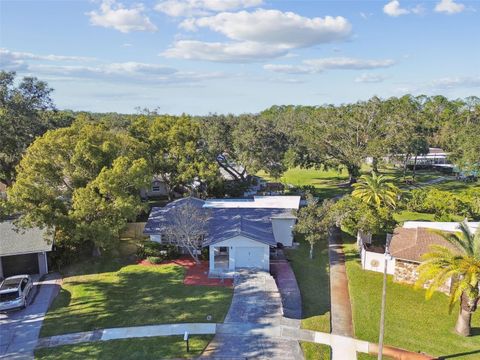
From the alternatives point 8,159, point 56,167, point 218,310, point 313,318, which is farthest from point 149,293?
point 8,159

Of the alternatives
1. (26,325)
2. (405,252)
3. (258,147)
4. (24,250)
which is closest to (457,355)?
(405,252)

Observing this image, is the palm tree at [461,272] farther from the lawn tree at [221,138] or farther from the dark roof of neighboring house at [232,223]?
the lawn tree at [221,138]

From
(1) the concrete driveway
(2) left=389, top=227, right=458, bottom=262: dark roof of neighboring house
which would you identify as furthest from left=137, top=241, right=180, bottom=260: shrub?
(2) left=389, top=227, right=458, bottom=262: dark roof of neighboring house

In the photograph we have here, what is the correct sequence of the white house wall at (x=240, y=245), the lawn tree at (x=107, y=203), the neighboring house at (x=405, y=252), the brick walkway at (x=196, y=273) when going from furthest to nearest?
the white house wall at (x=240, y=245), the lawn tree at (x=107, y=203), the brick walkway at (x=196, y=273), the neighboring house at (x=405, y=252)

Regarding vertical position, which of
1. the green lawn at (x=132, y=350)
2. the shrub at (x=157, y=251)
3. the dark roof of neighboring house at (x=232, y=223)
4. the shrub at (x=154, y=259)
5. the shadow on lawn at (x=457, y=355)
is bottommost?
the shadow on lawn at (x=457, y=355)

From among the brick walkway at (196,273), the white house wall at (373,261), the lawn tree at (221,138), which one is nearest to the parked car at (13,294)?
the brick walkway at (196,273)

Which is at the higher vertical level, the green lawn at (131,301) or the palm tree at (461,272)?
the palm tree at (461,272)

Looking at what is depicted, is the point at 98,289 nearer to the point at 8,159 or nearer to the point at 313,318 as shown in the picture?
the point at 313,318
